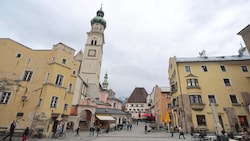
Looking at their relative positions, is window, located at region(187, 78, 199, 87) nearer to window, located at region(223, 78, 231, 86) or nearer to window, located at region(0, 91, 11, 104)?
window, located at region(223, 78, 231, 86)

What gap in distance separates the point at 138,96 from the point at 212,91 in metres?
54.6

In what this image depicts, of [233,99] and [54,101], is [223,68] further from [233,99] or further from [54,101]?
[54,101]

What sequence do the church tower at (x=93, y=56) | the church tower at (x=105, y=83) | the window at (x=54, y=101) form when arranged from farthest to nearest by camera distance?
the church tower at (x=105, y=83)
the church tower at (x=93, y=56)
the window at (x=54, y=101)

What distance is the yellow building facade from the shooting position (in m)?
17.5

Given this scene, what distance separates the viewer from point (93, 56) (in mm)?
43156

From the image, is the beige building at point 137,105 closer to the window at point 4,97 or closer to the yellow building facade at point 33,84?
the yellow building facade at point 33,84

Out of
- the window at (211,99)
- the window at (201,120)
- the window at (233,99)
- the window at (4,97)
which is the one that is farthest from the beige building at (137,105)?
the window at (4,97)

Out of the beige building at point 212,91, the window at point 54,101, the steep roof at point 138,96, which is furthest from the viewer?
the steep roof at point 138,96

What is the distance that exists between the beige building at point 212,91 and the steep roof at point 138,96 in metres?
48.6

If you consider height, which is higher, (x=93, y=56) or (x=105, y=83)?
(x=93, y=56)

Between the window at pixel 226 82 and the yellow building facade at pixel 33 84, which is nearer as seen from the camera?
the yellow building facade at pixel 33 84

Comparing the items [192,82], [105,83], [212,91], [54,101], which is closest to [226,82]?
[212,91]

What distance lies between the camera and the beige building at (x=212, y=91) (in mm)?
22484

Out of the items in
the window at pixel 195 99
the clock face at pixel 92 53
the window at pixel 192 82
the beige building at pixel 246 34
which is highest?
the clock face at pixel 92 53
